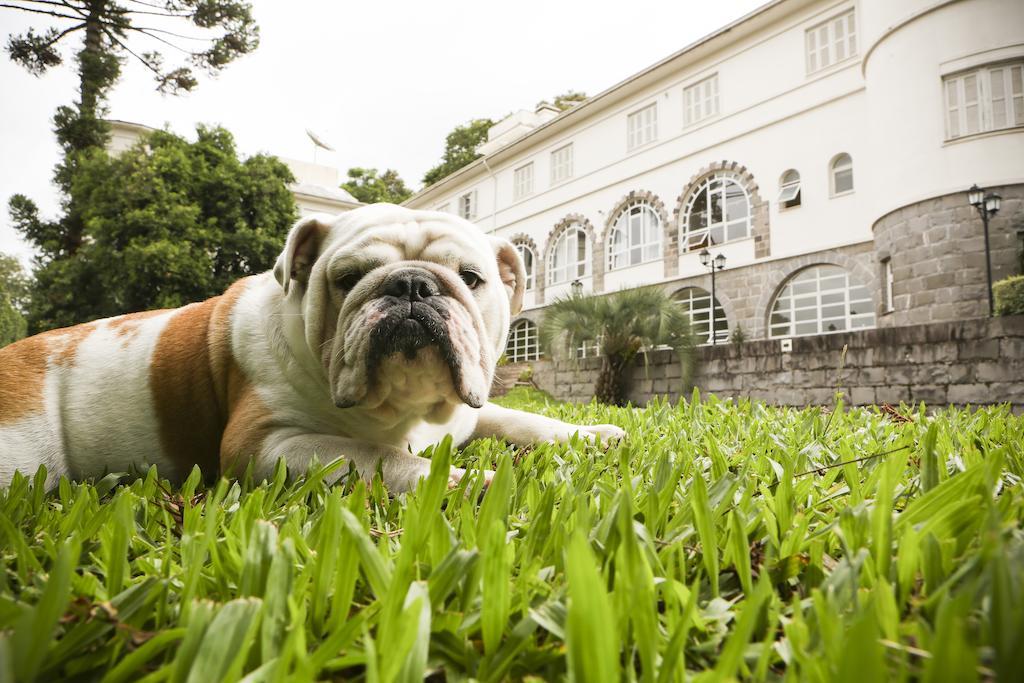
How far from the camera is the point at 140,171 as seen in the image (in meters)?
15.7

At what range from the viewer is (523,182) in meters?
25.1

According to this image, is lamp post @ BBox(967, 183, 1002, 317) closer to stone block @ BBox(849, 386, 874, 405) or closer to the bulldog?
stone block @ BBox(849, 386, 874, 405)

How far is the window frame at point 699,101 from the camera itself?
1796cm

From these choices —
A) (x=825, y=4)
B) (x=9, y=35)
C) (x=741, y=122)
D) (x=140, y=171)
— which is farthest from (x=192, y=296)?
(x=825, y=4)

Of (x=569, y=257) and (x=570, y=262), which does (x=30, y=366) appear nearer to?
(x=570, y=262)

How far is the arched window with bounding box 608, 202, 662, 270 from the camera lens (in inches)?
764

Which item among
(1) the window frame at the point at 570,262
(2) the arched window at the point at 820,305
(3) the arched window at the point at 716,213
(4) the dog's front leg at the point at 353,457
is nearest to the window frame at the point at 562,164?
(1) the window frame at the point at 570,262

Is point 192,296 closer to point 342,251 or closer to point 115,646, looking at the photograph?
point 342,251

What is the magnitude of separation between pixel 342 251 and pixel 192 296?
15610mm

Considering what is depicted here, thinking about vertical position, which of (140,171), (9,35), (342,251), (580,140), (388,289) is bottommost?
(388,289)

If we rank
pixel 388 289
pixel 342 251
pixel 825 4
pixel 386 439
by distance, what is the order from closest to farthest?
1. pixel 388 289
2. pixel 342 251
3. pixel 386 439
4. pixel 825 4

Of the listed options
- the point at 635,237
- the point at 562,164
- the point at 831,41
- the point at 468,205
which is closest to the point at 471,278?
the point at 831,41

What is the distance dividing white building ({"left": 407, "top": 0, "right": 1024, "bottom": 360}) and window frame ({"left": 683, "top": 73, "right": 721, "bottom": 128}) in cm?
5

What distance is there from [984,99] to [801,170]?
13.7ft
